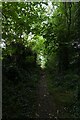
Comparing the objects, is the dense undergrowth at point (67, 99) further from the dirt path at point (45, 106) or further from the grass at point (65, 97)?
the dirt path at point (45, 106)

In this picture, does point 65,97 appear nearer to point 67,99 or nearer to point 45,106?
point 67,99

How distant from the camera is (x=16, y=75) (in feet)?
44.3

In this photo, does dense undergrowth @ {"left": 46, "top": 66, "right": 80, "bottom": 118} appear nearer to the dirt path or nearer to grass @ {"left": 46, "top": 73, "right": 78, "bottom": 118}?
grass @ {"left": 46, "top": 73, "right": 78, "bottom": 118}

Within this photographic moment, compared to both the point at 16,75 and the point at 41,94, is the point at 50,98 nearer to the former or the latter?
the point at 41,94

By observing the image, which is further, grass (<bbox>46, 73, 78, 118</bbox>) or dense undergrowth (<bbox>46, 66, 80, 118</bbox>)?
grass (<bbox>46, 73, 78, 118</bbox>)

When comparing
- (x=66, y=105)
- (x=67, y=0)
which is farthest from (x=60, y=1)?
(x=66, y=105)

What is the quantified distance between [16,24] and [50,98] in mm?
5509

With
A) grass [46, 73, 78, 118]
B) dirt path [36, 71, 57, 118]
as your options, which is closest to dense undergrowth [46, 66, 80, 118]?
grass [46, 73, 78, 118]

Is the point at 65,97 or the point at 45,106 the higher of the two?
the point at 65,97

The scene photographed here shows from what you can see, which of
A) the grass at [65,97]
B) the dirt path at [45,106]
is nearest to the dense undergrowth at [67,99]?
the grass at [65,97]

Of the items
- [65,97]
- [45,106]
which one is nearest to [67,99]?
[65,97]

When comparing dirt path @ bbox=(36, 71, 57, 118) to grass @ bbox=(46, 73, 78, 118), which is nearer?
dirt path @ bbox=(36, 71, 57, 118)

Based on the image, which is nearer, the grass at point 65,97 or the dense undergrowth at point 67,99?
the dense undergrowth at point 67,99

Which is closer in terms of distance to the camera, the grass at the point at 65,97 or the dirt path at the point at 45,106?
the dirt path at the point at 45,106
